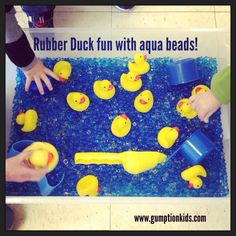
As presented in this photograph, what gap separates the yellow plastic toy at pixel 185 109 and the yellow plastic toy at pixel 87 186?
29 centimetres

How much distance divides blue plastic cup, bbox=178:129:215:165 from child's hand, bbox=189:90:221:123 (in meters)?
0.05

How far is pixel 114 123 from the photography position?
98 centimetres

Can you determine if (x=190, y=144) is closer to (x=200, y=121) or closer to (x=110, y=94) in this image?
(x=200, y=121)

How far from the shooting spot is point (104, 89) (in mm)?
1000

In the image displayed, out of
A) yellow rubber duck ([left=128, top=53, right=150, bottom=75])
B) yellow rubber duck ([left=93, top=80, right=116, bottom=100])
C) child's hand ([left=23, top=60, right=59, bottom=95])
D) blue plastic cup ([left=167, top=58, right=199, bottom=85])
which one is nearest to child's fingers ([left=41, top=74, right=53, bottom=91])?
child's hand ([left=23, top=60, right=59, bottom=95])

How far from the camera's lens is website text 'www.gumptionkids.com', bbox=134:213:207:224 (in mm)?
954

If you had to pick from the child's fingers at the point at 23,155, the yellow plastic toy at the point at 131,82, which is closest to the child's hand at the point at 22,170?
the child's fingers at the point at 23,155

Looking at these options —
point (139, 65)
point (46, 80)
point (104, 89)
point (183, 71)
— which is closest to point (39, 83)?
point (46, 80)

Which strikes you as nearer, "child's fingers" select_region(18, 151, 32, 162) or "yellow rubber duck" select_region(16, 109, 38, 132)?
"child's fingers" select_region(18, 151, 32, 162)

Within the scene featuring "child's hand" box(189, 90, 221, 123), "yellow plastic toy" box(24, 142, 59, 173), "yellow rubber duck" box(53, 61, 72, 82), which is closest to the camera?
→ "yellow plastic toy" box(24, 142, 59, 173)

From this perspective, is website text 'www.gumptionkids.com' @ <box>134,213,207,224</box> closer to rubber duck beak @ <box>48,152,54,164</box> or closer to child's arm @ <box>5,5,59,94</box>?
rubber duck beak @ <box>48,152,54,164</box>

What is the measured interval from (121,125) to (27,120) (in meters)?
0.25

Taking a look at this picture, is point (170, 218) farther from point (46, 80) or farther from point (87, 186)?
point (46, 80)

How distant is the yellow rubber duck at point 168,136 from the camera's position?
95 centimetres
